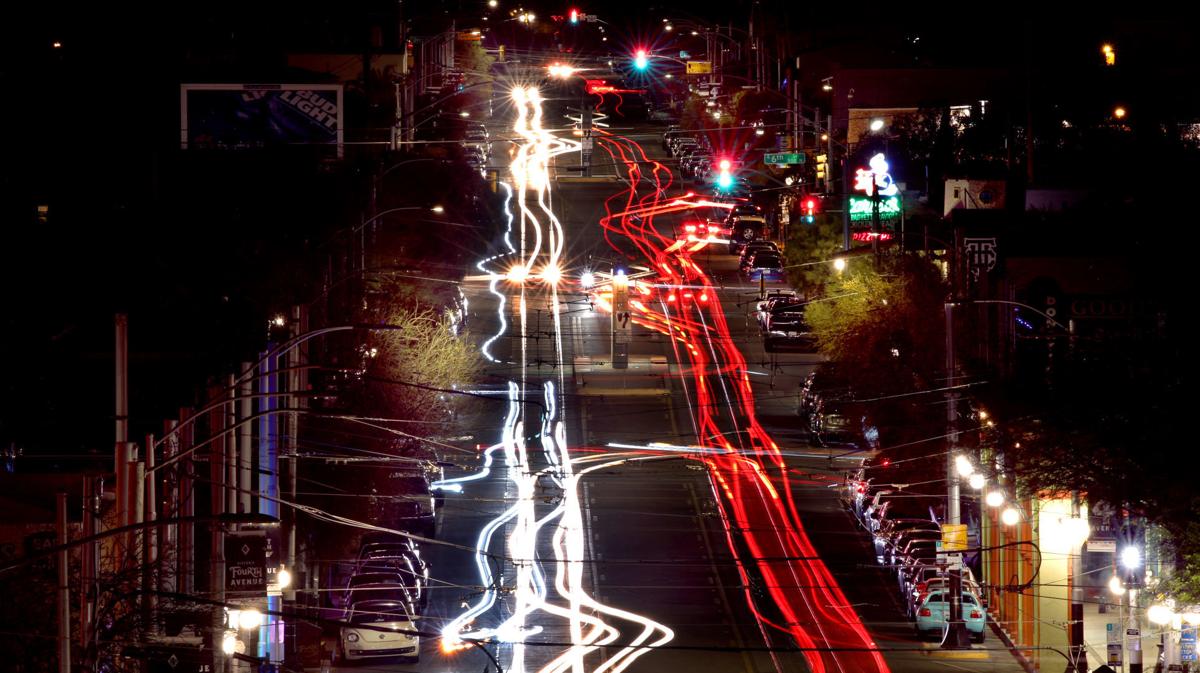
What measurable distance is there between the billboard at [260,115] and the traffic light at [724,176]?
29.8 metres

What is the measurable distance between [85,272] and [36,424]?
9531 millimetres

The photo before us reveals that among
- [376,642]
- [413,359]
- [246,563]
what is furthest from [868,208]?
[246,563]

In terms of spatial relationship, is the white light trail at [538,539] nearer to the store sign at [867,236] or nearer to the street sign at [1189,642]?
the street sign at [1189,642]

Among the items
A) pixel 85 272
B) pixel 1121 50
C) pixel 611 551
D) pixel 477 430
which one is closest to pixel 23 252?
pixel 85 272

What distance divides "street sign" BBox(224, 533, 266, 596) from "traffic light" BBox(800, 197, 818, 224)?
42.1m

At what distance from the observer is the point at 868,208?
62875 millimetres

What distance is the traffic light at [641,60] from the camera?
414 feet

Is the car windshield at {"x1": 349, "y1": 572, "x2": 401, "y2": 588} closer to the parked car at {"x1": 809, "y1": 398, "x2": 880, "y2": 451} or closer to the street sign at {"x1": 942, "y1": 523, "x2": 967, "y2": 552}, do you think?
the street sign at {"x1": 942, "y1": 523, "x2": 967, "y2": 552}

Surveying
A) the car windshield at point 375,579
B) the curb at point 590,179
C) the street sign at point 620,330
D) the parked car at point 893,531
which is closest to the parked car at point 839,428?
the parked car at point 893,531

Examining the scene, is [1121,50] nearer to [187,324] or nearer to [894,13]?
[894,13]

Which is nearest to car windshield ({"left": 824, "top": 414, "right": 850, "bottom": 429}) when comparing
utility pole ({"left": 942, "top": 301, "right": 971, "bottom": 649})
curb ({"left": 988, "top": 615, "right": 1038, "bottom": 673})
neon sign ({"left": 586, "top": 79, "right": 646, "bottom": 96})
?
utility pole ({"left": 942, "top": 301, "right": 971, "bottom": 649})

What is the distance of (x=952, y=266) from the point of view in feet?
137

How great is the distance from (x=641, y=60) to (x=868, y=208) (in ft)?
218

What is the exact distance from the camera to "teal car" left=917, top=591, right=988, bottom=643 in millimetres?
37406
